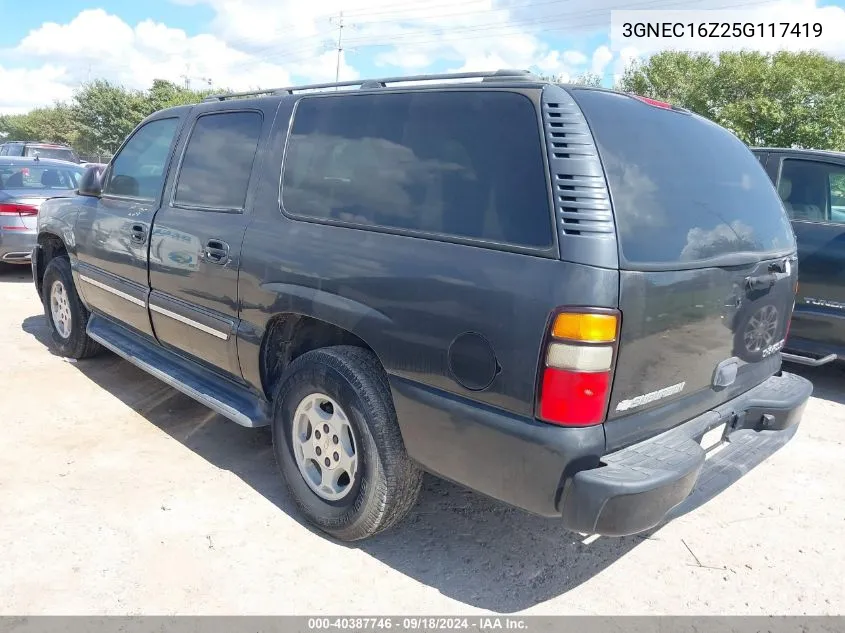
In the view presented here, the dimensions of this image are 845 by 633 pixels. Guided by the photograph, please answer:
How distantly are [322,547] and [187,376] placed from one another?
1.42 meters

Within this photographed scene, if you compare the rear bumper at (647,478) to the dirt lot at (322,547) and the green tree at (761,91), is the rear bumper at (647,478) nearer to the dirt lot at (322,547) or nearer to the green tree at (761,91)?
the dirt lot at (322,547)

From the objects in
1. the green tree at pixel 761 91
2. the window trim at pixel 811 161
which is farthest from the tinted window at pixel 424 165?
the green tree at pixel 761 91

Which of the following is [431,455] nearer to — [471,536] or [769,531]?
[471,536]

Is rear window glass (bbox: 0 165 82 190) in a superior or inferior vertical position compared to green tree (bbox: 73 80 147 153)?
inferior

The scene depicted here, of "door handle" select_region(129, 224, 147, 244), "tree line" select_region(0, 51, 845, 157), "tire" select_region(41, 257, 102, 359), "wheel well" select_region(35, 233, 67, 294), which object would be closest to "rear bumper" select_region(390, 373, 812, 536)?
"door handle" select_region(129, 224, 147, 244)

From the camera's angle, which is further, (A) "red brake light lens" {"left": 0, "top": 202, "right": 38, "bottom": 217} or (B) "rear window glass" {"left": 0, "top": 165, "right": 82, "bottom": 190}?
(B) "rear window glass" {"left": 0, "top": 165, "right": 82, "bottom": 190}

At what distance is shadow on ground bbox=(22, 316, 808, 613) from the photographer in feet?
8.80

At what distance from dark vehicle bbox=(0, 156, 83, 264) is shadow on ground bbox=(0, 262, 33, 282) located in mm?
519

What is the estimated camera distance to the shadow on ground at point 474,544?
8.80 feet

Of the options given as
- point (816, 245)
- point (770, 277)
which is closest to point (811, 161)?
point (816, 245)

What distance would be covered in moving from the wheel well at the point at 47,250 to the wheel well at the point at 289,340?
116 inches

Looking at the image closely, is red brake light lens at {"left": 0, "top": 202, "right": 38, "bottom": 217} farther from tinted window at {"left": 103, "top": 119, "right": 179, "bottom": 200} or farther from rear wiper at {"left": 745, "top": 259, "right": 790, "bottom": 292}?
rear wiper at {"left": 745, "top": 259, "right": 790, "bottom": 292}

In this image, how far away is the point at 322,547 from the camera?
291 cm

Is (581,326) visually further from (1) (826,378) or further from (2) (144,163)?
(1) (826,378)
